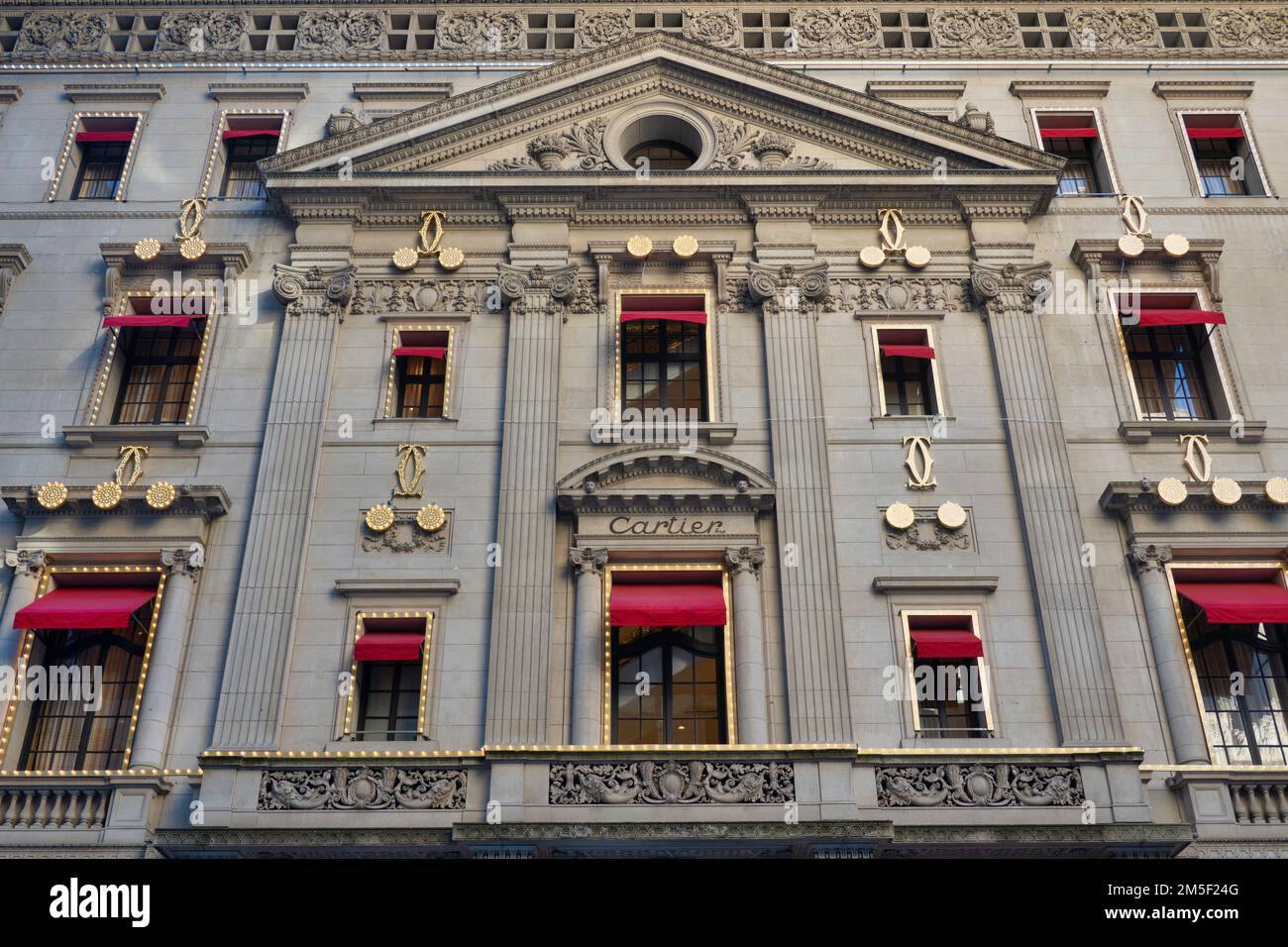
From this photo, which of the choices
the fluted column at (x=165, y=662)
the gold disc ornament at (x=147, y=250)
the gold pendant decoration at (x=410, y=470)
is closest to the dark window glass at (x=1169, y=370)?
the gold pendant decoration at (x=410, y=470)

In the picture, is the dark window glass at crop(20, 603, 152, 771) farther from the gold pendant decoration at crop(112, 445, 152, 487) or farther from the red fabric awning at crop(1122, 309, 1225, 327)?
the red fabric awning at crop(1122, 309, 1225, 327)

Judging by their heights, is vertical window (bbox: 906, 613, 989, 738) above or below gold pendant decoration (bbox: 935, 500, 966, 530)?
below

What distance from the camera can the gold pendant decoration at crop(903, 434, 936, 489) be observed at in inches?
973

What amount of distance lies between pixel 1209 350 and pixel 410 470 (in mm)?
17124

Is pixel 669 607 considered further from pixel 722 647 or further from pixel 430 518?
pixel 430 518

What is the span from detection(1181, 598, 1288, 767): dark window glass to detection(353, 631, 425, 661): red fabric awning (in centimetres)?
1441

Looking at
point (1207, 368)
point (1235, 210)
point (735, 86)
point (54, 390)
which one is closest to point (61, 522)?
point (54, 390)

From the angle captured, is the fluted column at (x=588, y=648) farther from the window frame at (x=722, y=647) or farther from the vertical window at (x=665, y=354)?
the vertical window at (x=665, y=354)

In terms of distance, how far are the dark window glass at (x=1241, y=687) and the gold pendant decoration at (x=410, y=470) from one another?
1508 cm

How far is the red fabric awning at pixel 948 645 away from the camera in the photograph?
22.6 m

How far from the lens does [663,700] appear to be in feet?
75.8

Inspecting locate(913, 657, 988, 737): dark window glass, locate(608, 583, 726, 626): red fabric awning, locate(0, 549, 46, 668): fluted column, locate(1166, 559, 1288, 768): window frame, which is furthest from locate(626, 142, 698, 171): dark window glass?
locate(0, 549, 46, 668): fluted column

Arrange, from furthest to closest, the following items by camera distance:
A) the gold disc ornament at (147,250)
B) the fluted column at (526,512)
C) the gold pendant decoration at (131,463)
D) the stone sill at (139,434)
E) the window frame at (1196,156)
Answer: the window frame at (1196,156) < the gold disc ornament at (147,250) < the stone sill at (139,434) < the gold pendant decoration at (131,463) < the fluted column at (526,512)

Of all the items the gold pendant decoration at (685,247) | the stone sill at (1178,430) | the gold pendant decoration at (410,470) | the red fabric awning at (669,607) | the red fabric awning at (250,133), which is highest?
the red fabric awning at (250,133)
